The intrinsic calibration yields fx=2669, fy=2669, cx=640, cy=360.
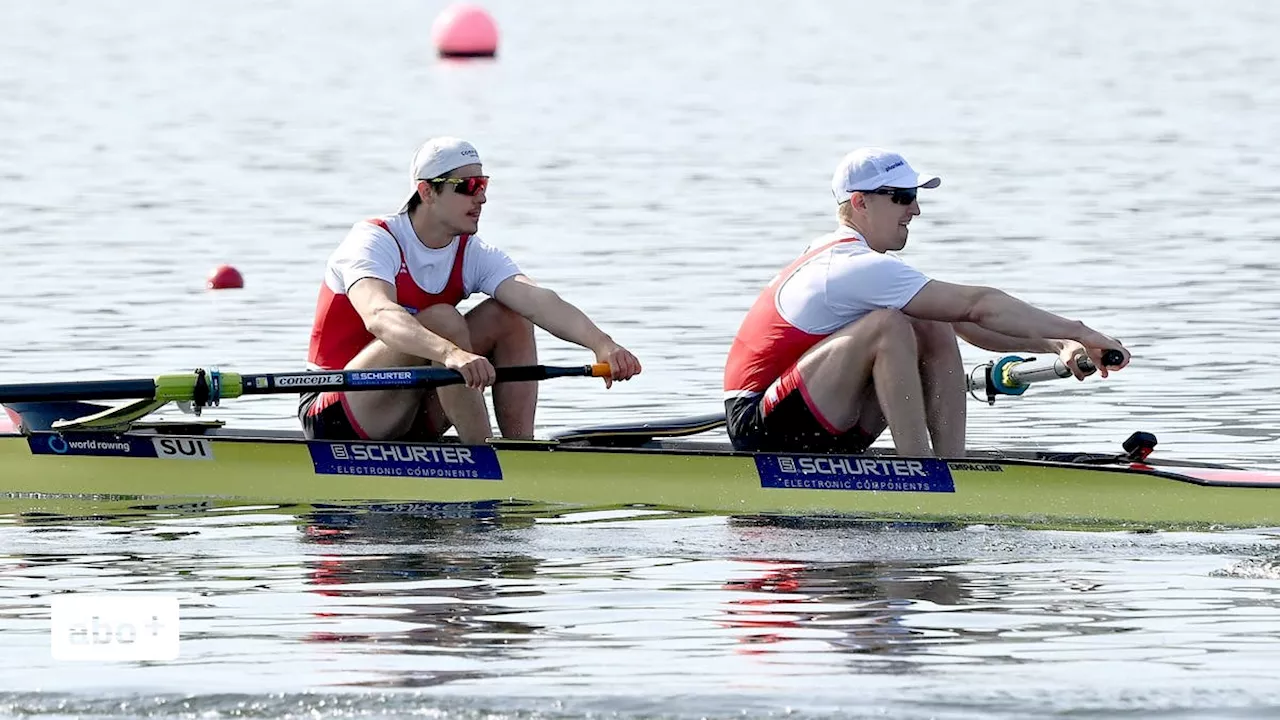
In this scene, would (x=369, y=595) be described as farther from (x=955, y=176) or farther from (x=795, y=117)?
(x=795, y=117)

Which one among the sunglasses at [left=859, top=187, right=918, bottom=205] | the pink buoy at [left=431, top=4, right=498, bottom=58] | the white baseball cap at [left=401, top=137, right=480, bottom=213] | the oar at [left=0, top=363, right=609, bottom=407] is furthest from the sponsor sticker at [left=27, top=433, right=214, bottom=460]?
the pink buoy at [left=431, top=4, right=498, bottom=58]

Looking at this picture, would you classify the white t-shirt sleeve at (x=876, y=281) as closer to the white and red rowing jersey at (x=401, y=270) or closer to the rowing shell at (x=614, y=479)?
the rowing shell at (x=614, y=479)

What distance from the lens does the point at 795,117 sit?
1539 inches

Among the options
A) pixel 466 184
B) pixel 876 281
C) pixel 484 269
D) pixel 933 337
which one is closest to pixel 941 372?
pixel 933 337

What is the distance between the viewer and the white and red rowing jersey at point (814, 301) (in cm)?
1002

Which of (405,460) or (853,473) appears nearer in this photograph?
(853,473)

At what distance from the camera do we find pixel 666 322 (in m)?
17.8

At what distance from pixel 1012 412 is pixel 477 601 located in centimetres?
588

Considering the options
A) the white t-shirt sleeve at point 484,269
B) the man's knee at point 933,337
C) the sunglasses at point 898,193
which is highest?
the sunglasses at point 898,193

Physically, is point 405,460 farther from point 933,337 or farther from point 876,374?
point 933,337

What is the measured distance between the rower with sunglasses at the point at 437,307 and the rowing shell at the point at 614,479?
209mm

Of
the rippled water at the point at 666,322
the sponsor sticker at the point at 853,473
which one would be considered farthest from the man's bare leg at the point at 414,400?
the sponsor sticker at the point at 853,473

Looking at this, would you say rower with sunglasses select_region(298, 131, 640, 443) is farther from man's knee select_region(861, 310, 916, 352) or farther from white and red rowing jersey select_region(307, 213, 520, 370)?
man's knee select_region(861, 310, 916, 352)

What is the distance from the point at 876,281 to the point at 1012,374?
93 cm
